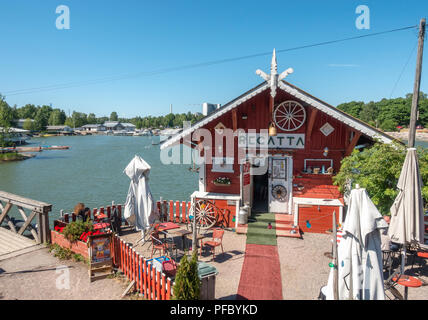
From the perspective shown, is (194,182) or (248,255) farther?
(194,182)

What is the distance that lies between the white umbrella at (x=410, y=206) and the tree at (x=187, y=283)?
18.0 ft

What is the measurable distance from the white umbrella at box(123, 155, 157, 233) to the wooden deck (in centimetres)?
365

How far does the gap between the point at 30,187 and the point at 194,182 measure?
708 inches

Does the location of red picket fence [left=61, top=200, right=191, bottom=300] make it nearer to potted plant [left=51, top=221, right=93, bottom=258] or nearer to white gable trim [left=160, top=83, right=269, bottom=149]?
potted plant [left=51, top=221, right=93, bottom=258]

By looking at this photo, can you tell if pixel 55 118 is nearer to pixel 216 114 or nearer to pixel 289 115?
pixel 216 114

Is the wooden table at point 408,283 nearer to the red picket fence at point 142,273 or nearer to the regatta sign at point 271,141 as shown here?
the red picket fence at point 142,273

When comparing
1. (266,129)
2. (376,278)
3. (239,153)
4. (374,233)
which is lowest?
(376,278)

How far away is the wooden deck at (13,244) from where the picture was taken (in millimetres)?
9655

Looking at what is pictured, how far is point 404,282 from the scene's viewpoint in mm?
6340

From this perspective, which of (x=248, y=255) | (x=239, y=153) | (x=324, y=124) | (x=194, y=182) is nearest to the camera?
(x=248, y=255)

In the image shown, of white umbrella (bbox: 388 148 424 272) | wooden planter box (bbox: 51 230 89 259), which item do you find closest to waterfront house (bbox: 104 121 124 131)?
wooden planter box (bbox: 51 230 89 259)

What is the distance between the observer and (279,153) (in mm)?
12734

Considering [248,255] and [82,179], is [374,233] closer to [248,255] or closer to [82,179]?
[248,255]
